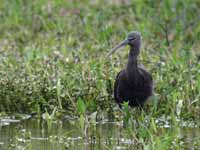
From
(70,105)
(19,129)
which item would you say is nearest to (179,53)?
(70,105)

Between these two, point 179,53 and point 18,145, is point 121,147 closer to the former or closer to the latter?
point 18,145

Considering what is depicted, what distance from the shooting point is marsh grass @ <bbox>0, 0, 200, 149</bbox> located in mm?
9859

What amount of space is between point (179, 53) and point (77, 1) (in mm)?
3857

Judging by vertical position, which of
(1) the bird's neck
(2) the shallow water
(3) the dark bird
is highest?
(1) the bird's neck

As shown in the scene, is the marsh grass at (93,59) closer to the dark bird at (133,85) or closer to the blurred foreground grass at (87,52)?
the blurred foreground grass at (87,52)

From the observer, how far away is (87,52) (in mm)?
12141

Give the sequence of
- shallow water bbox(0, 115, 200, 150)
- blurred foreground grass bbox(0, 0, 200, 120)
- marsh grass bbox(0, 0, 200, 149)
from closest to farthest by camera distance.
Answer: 1. shallow water bbox(0, 115, 200, 150)
2. marsh grass bbox(0, 0, 200, 149)
3. blurred foreground grass bbox(0, 0, 200, 120)

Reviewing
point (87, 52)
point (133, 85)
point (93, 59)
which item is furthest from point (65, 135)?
Result: point (87, 52)

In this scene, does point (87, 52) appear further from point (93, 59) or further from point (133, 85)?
point (133, 85)

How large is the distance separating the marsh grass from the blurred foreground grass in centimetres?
1

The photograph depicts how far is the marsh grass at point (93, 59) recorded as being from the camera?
388 inches

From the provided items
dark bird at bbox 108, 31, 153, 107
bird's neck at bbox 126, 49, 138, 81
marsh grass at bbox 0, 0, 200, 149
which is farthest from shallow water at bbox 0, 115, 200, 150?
bird's neck at bbox 126, 49, 138, 81

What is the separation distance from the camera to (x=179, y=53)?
1212 centimetres

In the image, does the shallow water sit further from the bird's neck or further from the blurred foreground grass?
the bird's neck
